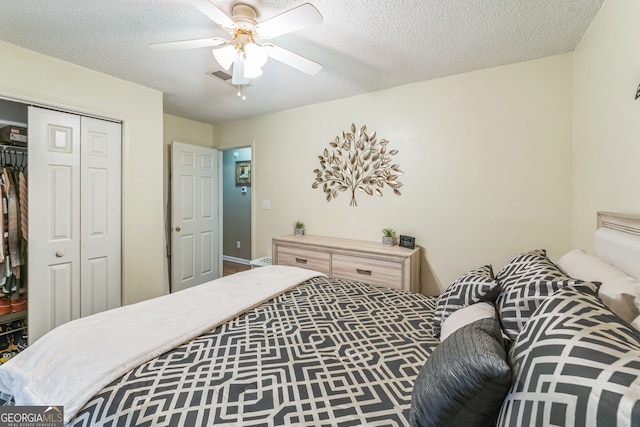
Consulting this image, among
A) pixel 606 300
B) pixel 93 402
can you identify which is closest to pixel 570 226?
pixel 606 300

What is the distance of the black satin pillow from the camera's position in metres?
0.64

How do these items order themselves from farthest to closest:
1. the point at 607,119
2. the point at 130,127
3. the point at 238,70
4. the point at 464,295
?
1. the point at 130,127
2. the point at 238,70
3. the point at 607,119
4. the point at 464,295

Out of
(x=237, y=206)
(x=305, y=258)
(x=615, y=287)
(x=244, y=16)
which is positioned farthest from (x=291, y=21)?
(x=237, y=206)

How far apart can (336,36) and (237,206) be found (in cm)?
423

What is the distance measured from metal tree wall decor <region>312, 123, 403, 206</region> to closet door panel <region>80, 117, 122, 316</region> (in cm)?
210

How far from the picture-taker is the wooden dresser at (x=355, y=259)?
245 cm

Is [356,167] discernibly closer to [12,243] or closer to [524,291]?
[524,291]

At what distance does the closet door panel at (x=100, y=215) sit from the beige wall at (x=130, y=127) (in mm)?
76

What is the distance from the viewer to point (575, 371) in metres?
0.54

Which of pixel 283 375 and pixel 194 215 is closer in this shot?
pixel 283 375

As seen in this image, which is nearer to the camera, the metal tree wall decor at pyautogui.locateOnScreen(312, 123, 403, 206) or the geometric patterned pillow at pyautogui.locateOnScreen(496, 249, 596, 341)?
the geometric patterned pillow at pyautogui.locateOnScreen(496, 249, 596, 341)

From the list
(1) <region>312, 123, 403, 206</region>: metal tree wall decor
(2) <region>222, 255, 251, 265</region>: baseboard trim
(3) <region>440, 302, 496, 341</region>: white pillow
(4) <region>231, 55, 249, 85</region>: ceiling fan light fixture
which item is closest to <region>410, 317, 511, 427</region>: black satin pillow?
(3) <region>440, 302, 496, 341</region>: white pillow

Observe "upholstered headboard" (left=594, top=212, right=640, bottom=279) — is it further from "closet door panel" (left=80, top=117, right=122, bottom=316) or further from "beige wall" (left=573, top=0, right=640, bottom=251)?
"closet door panel" (left=80, top=117, right=122, bottom=316)

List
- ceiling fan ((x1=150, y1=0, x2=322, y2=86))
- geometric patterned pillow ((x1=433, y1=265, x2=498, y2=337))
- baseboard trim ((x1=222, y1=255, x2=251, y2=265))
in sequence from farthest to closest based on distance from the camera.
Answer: baseboard trim ((x1=222, y1=255, x2=251, y2=265)) < ceiling fan ((x1=150, y1=0, x2=322, y2=86)) < geometric patterned pillow ((x1=433, y1=265, x2=498, y2=337))
